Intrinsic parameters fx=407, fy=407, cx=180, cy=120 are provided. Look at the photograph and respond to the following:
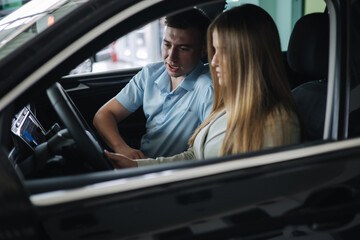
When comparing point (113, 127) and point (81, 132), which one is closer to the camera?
point (81, 132)

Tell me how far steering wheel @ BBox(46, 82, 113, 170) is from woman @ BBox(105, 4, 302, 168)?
0.40 m

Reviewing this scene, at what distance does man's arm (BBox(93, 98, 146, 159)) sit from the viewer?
200cm

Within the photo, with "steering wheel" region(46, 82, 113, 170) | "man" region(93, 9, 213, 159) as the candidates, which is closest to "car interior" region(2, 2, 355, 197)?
"steering wheel" region(46, 82, 113, 170)

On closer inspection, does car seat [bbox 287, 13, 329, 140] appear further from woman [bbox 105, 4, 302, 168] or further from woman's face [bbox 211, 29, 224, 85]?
woman's face [bbox 211, 29, 224, 85]

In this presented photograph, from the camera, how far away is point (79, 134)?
1.33 m

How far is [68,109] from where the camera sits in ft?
4.56

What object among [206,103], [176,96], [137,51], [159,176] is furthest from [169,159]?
[137,51]

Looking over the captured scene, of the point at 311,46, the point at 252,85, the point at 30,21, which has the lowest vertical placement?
the point at 252,85

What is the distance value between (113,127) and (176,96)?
37 cm

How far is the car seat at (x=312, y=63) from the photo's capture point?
4.47 ft

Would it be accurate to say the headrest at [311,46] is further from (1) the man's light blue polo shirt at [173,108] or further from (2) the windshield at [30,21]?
(2) the windshield at [30,21]

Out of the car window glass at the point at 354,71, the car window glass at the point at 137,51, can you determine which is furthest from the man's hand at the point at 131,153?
the car window glass at the point at 137,51

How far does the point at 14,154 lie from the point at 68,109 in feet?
0.85

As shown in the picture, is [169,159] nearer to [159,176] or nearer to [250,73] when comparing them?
[250,73]
